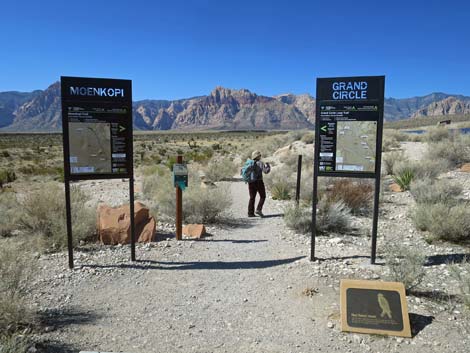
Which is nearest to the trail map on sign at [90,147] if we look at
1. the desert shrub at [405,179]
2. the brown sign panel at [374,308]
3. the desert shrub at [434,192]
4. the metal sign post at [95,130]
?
the metal sign post at [95,130]

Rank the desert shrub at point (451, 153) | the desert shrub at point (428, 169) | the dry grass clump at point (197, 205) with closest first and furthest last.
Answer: the dry grass clump at point (197, 205) → the desert shrub at point (428, 169) → the desert shrub at point (451, 153)

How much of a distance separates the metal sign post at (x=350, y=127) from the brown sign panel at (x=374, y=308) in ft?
5.71

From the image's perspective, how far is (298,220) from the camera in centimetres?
856

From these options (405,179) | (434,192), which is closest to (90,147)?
(434,192)

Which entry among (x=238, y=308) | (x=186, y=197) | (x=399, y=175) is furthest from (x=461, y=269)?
(x=399, y=175)

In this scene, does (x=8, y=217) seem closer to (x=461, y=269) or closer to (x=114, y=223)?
(x=114, y=223)

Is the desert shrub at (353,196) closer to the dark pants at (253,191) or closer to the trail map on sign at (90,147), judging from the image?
the dark pants at (253,191)

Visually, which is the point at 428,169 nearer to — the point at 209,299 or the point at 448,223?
the point at 448,223

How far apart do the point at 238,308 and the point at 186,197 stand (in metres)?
4.86

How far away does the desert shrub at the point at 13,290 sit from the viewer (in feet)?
13.5

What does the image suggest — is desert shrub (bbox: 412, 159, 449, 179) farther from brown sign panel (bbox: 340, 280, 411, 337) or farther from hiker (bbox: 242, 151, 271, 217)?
brown sign panel (bbox: 340, 280, 411, 337)

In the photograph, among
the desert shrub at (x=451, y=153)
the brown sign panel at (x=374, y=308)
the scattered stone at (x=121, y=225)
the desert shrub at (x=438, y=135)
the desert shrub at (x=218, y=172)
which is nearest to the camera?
the brown sign panel at (x=374, y=308)

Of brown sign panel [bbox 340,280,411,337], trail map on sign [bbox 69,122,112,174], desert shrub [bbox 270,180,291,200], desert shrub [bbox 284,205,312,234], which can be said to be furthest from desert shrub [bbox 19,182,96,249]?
desert shrub [bbox 270,180,291,200]

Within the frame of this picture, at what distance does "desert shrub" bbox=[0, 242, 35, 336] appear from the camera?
162 inches
